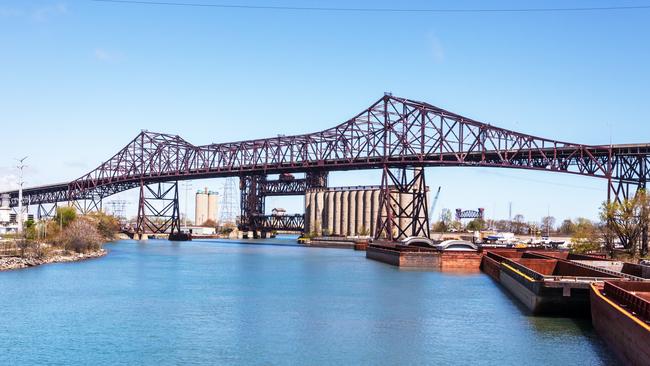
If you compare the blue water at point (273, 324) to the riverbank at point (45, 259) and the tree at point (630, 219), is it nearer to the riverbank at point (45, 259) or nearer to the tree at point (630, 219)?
the riverbank at point (45, 259)

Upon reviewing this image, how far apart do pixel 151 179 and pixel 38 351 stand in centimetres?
16091

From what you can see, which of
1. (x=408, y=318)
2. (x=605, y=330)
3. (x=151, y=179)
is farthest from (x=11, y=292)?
(x=151, y=179)

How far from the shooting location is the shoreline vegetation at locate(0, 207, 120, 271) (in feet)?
249

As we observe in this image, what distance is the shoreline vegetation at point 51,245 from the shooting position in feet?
249

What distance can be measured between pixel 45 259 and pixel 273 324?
162 ft

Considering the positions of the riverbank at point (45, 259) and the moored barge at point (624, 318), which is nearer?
the moored barge at point (624, 318)

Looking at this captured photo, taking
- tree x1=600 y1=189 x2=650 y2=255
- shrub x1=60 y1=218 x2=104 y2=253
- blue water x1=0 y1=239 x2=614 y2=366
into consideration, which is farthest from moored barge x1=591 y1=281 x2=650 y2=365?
shrub x1=60 y1=218 x2=104 y2=253

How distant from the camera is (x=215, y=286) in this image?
2415 inches

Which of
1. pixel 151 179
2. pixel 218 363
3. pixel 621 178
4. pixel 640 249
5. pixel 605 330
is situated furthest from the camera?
pixel 151 179

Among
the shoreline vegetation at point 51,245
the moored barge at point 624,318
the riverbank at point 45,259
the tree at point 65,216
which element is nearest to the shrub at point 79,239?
the shoreline vegetation at point 51,245

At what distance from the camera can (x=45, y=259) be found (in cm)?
8138

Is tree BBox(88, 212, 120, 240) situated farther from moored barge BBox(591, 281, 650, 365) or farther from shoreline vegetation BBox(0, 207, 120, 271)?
moored barge BBox(591, 281, 650, 365)

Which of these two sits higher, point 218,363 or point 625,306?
point 625,306

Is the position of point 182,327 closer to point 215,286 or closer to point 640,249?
point 215,286
